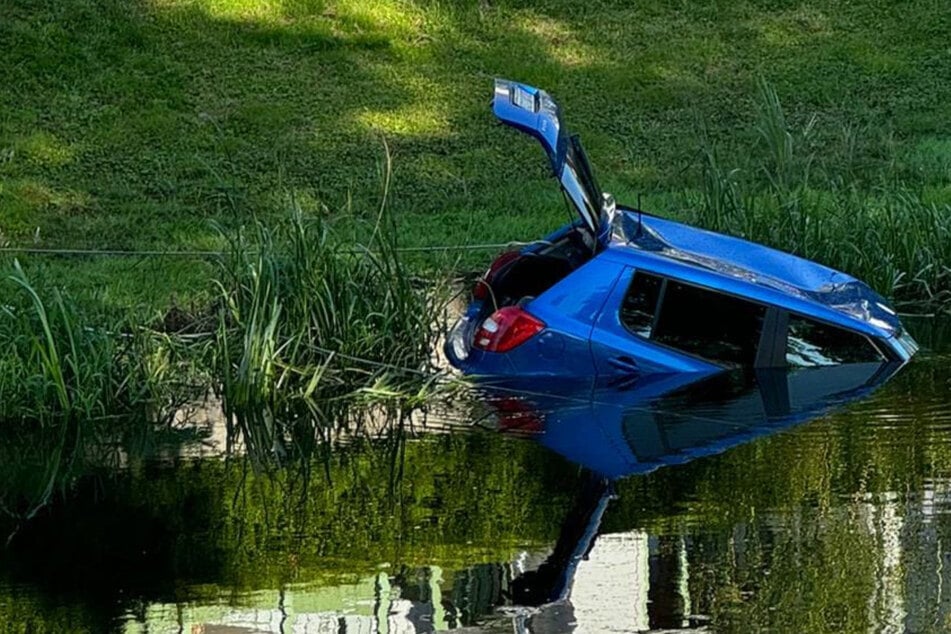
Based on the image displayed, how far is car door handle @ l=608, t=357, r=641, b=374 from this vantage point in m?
11.0

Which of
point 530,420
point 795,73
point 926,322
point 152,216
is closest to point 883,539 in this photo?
point 530,420

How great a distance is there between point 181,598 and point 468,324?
4031 millimetres

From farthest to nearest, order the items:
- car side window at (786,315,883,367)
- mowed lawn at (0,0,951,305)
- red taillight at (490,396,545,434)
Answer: mowed lawn at (0,0,951,305), car side window at (786,315,883,367), red taillight at (490,396,545,434)

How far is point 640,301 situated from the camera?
1098 cm

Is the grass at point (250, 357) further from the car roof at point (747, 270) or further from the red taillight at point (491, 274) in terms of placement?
the car roof at point (747, 270)

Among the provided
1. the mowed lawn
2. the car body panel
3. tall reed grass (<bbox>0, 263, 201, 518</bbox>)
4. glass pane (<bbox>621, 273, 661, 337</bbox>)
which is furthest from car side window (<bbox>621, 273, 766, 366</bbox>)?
the mowed lawn

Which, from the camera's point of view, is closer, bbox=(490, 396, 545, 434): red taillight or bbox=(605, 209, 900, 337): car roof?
bbox=(490, 396, 545, 434): red taillight

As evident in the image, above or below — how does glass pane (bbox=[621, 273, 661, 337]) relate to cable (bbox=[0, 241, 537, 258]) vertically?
below

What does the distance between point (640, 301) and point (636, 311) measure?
0.06 metres

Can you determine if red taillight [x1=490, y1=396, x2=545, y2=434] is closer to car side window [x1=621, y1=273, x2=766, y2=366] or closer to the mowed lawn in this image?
car side window [x1=621, y1=273, x2=766, y2=366]

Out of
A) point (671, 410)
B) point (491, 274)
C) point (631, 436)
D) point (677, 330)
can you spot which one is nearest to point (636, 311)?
point (677, 330)

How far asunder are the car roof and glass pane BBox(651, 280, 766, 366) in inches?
3.0

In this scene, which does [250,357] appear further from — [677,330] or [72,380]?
[677,330]

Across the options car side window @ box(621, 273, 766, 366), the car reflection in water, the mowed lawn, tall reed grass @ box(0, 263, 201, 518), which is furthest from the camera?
the mowed lawn
